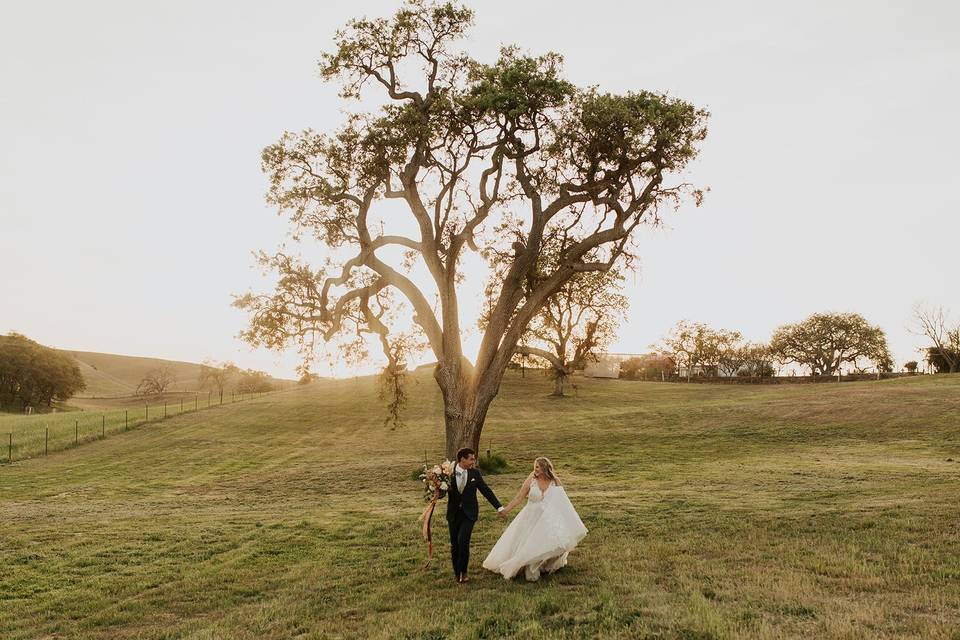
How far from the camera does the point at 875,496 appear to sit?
17.3m

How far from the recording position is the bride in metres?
10.5

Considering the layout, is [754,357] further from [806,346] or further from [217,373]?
[217,373]

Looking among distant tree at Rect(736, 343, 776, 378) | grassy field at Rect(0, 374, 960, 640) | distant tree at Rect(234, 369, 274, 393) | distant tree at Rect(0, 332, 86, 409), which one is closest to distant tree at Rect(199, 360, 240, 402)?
distant tree at Rect(234, 369, 274, 393)

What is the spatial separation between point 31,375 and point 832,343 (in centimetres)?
13630

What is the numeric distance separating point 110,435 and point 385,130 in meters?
35.8

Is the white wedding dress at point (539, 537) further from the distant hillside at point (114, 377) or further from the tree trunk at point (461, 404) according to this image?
the distant hillside at point (114, 377)

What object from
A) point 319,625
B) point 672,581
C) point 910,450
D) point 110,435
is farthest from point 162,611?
point 110,435

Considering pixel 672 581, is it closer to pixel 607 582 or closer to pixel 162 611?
pixel 607 582

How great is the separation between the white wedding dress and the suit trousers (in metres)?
0.47

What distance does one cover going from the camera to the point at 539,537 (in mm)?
10531

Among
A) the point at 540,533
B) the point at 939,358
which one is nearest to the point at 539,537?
the point at 540,533

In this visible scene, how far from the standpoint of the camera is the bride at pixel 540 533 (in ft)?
34.4

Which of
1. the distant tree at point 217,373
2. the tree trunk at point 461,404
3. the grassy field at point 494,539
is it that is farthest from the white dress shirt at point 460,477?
the distant tree at point 217,373

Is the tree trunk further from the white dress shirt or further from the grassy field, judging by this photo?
the white dress shirt
